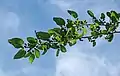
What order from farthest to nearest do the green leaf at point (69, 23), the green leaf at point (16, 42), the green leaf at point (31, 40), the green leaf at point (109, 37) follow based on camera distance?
the green leaf at point (109, 37)
the green leaf at point (69, 23)
the green leaf at point (31, 40)
the green leaf at point (16, 42)

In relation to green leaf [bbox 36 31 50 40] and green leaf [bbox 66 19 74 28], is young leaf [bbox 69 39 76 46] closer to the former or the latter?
green leaf [bbox 66 19 74 28]

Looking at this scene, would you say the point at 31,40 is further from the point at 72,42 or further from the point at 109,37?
the point at 109,37

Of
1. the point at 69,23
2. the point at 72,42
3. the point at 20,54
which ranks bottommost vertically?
the point at 20,54

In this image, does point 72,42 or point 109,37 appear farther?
point 109,37

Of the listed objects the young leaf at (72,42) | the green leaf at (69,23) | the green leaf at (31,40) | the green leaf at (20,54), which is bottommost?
the green leaf at (20,54)

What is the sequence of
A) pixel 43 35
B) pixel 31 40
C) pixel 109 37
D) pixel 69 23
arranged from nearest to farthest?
pixel 43 35 → pixel 31 40 → pixel 69 23 → pixel 109 37

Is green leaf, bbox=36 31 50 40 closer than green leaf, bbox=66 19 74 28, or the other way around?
green leaf, bbox=36 31 50 40

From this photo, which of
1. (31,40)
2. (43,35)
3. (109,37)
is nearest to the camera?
(43,35)

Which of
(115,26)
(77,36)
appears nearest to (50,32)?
(77,36)

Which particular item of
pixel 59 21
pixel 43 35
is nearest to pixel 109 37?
pixel 59 21

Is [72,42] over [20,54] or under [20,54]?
Result: over

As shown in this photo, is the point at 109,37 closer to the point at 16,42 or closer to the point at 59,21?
the point at 59,21

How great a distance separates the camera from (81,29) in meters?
3.34

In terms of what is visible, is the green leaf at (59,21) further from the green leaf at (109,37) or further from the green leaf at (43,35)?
the green leaf at (109,37)
